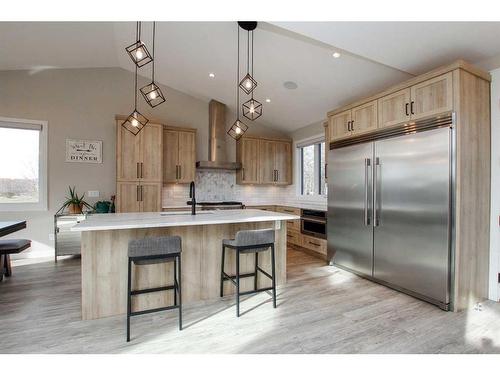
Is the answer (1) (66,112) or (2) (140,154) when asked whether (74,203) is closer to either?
(2) (140,154)

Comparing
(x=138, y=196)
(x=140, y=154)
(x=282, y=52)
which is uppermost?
(x=282, y=52)

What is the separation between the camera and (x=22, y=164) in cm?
448

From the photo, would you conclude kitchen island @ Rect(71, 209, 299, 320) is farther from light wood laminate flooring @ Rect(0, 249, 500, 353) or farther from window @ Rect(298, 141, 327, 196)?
window @ Rect(298, 141, 327, 196)

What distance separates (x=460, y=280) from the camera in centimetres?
253

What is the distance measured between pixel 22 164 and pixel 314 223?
5.29 metres

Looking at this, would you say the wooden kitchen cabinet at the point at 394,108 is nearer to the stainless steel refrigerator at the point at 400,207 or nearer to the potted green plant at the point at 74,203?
the stainless steel refrigerator at the point at 400,207

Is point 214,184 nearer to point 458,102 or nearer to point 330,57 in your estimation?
point 330,57

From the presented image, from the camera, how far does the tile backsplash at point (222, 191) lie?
550 centimetres

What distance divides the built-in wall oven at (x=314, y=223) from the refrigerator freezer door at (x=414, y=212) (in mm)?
1209

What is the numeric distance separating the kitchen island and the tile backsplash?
276 cm

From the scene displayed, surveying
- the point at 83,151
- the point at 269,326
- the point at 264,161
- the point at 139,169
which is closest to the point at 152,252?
the point at 269,326

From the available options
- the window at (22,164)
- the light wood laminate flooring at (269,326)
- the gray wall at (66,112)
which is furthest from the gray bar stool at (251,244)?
the window at (22,164)
